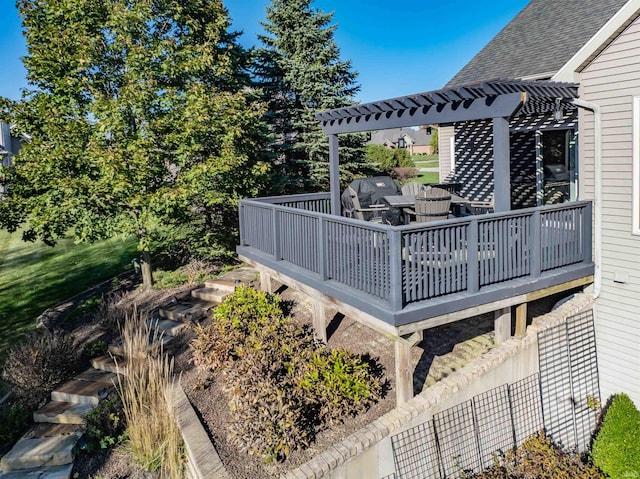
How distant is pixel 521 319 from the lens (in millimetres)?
6547

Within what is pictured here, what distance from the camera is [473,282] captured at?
567cm

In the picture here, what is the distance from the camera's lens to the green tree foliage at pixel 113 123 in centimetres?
919

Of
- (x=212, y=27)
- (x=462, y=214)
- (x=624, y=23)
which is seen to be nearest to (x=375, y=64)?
(x=212, y=27)

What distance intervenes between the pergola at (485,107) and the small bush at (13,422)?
6877 millimetres

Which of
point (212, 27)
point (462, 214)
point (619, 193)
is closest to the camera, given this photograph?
point (619, 193)

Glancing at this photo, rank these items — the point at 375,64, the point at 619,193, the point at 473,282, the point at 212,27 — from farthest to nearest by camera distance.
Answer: the point at 375,64
the point at 212,27
the point at 619,193
the point at 473,282

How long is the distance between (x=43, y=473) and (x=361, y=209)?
6.20 m

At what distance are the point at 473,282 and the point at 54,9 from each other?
9.32m

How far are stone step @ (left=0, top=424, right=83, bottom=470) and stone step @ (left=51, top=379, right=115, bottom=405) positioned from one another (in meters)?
0.49

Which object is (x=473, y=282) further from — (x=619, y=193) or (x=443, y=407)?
(x=619, y=193)

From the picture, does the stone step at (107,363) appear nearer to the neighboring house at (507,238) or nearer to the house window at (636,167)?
the neighboring house at (507,238)

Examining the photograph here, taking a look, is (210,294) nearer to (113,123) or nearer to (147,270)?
(147,270)

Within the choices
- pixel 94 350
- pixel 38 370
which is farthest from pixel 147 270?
pixel 38 370

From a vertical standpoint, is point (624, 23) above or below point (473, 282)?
above
